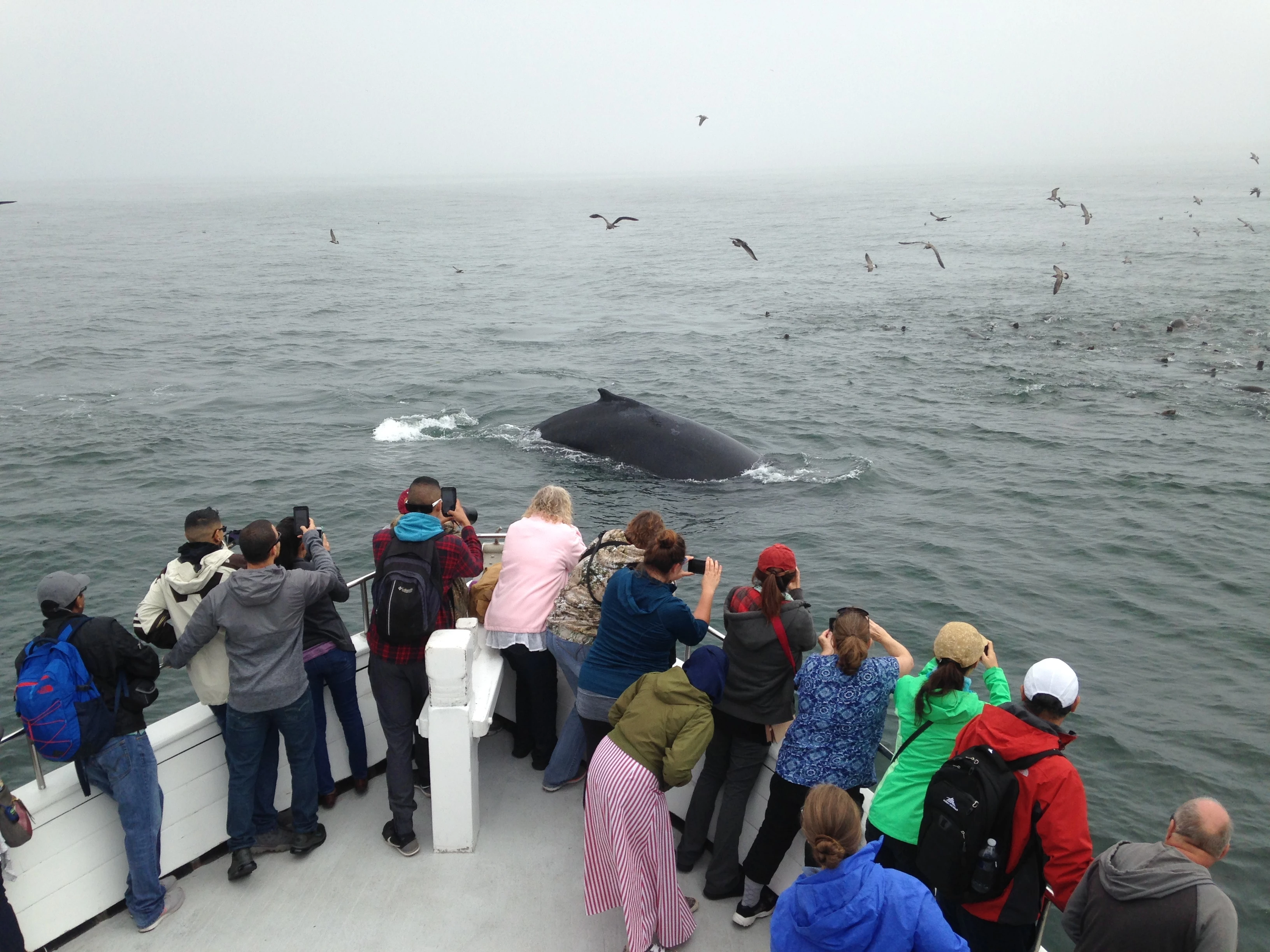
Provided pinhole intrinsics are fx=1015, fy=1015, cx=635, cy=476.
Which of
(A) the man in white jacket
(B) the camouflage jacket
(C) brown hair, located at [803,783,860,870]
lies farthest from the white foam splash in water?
(C) brown hair, located at [803,783,860,870]

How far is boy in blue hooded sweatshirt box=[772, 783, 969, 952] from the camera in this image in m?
3.80

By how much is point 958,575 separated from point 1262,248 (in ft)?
182

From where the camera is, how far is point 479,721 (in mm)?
6160

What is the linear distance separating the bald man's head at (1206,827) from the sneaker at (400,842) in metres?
4.31

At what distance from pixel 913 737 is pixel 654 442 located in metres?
14.6

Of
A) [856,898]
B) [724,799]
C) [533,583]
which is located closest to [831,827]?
[856,898]

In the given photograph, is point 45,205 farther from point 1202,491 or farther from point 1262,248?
point 1202,491

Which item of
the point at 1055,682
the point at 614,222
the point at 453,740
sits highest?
the point at 614,222

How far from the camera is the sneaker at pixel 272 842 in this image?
6.25 meters

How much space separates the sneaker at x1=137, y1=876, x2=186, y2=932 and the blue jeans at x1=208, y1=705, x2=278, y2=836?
52cm

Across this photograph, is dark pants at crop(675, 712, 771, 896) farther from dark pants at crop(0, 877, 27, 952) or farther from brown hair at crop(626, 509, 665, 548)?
dark pants at crop(0, 877, 27, 952)

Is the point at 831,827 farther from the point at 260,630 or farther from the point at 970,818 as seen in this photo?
the point at 260,630

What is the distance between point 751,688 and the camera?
218 inches

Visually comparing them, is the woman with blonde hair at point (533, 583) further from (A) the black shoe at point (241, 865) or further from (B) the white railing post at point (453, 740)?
(A) the black shoe at point (241, 865)
